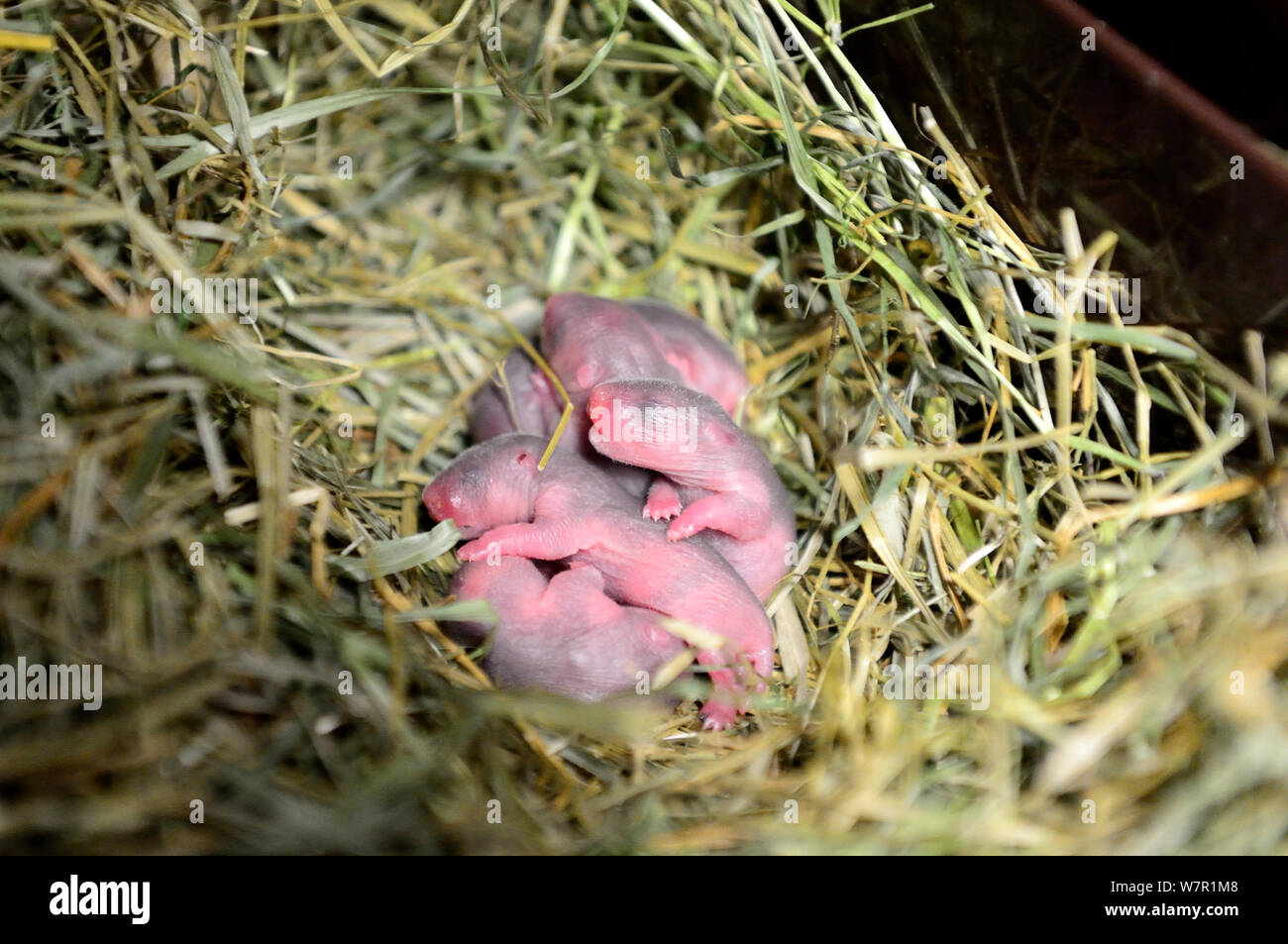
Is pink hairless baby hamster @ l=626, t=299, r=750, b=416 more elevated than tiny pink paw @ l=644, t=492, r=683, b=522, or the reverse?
pink hairless baby hamster @ l=626, t=299, r=750, b=416

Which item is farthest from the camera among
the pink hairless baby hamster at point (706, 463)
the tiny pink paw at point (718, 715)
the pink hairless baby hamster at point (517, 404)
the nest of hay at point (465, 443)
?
the pink hairless baby hamster at point (517, 404)

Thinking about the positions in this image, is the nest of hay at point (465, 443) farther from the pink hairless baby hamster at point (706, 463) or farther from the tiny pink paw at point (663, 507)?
the tiny pink paw at point (663, 507)

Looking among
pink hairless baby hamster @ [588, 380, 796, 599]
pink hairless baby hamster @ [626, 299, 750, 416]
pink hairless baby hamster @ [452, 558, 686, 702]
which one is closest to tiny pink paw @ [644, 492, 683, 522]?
pink hairless baby hamster @ [588, 380, 796, 599]

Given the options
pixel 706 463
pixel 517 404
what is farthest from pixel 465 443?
pixel 706 463

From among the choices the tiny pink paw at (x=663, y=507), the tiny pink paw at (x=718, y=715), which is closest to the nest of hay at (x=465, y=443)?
the tiny pink paw at (x=718, y=715)

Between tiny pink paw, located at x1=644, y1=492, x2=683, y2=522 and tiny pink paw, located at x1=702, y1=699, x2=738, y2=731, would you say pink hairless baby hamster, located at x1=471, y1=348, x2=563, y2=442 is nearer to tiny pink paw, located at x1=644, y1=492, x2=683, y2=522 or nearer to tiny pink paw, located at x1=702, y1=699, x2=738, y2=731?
tiny pink paw, located at x1=644, y1=492, x2=683, y2=522

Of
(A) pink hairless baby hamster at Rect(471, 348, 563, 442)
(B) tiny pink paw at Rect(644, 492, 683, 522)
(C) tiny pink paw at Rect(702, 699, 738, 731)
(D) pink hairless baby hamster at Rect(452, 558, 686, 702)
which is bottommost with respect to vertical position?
(C) tiny pink paw at Rect(702, 699, 738, 731)

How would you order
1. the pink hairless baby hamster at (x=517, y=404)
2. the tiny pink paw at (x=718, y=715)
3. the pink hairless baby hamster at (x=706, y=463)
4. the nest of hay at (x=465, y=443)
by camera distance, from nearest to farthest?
1. the nest of hay at (x=465, y=443)
2. the tiny pink paw at (x=718, y=715)
3. the pink hairless baby hamster at (x=706, y=463)
4. the pink hairless baby hamster at (x=517, y=404)

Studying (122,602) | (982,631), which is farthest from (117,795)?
(982,631)
